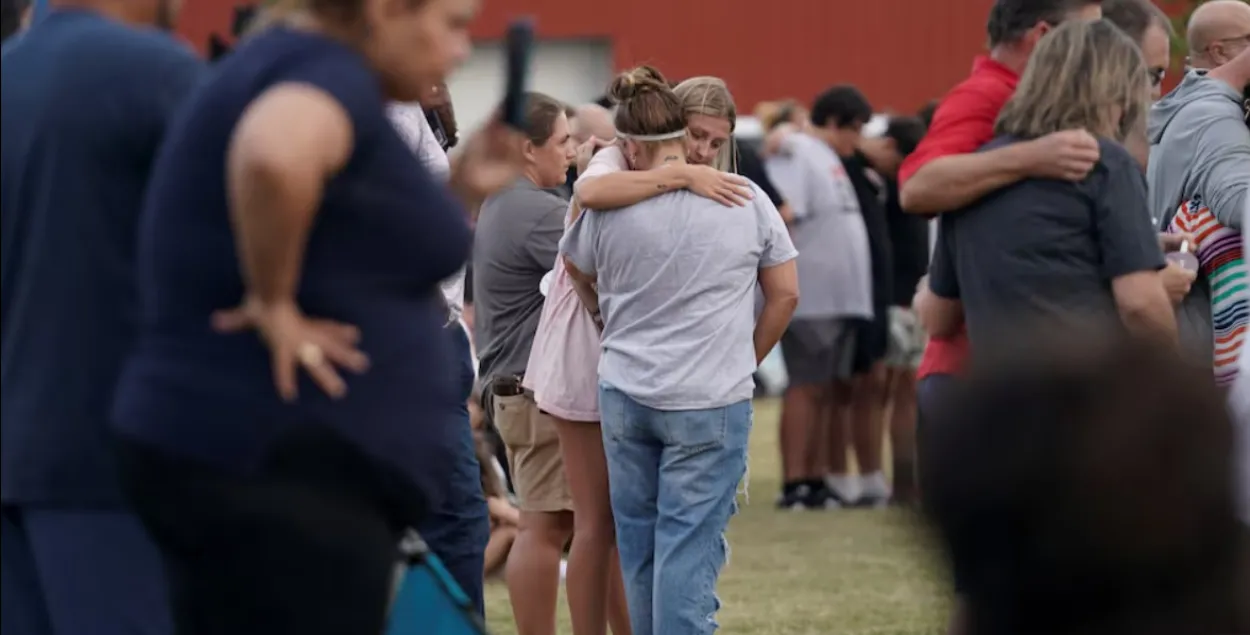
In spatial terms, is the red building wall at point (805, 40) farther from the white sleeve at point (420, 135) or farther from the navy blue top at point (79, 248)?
the navy blue top at point (79, 248)

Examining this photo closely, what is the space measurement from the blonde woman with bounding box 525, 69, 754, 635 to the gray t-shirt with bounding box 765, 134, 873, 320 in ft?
16.3

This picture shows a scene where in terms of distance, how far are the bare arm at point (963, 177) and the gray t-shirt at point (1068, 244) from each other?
4cm

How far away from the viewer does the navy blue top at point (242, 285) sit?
2.58 meters

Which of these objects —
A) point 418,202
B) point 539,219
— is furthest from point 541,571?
point 418,202

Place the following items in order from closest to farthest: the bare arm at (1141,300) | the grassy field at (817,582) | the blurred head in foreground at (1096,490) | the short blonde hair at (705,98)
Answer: the blurred head in foreground at (1096,490)
the bare arm at (1141,300)
the short blonde hair at (705,98)
the grassy field at (817,582)

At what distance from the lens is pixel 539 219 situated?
19.3 ft

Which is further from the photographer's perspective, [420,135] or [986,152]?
[420,135]

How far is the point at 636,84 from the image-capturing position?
5.34 metres

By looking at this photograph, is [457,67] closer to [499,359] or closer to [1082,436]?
[1082,436]

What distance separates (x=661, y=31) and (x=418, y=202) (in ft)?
73.2

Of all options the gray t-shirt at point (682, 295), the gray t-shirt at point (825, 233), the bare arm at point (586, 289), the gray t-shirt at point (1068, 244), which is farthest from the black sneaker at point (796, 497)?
the gray t-shirt at point (1068, 244)

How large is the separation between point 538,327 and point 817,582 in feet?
8.21

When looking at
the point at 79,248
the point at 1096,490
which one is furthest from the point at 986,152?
the point at 1096,490

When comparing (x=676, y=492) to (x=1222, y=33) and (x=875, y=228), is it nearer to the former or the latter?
(x=1222, y=33)
